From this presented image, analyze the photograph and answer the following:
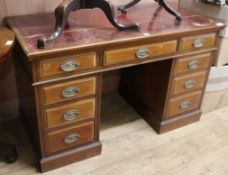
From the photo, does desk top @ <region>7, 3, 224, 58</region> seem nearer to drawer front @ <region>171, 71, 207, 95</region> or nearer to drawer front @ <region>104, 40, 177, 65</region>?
drawer front @ <region>104, 40, 177, 65</region>

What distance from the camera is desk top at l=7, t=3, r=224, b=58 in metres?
1.25

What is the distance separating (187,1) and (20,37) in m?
1.22

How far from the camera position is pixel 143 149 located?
174cm

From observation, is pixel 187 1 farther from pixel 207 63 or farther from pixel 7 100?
pixel 7 100

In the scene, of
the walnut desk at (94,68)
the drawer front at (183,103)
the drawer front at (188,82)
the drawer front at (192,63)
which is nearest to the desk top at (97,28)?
the walnut desk at (94,68)

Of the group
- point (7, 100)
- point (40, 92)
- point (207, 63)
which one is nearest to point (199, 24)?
point (207, 63)

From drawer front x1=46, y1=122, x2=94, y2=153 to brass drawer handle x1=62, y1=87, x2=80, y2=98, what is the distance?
0.22m

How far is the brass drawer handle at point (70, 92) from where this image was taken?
1342 millimetres

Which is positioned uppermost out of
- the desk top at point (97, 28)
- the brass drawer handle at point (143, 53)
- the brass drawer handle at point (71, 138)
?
the desk top at point (97, 28)

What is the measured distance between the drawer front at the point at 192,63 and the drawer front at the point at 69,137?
606 mm

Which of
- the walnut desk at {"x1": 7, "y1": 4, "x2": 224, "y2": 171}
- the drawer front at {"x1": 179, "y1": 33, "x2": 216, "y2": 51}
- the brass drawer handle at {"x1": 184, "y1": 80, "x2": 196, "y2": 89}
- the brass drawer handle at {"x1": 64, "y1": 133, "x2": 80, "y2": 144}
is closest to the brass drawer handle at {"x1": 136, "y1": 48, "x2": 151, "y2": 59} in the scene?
the walnut desk at {"x1": 7, "y1": 4, "x2": 224, "y2": 171}

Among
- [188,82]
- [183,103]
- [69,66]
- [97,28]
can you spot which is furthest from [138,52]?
[183,103]

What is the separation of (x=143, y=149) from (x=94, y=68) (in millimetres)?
678

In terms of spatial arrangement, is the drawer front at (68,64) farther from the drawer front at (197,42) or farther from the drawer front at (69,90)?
the drawer front at (197,42)
